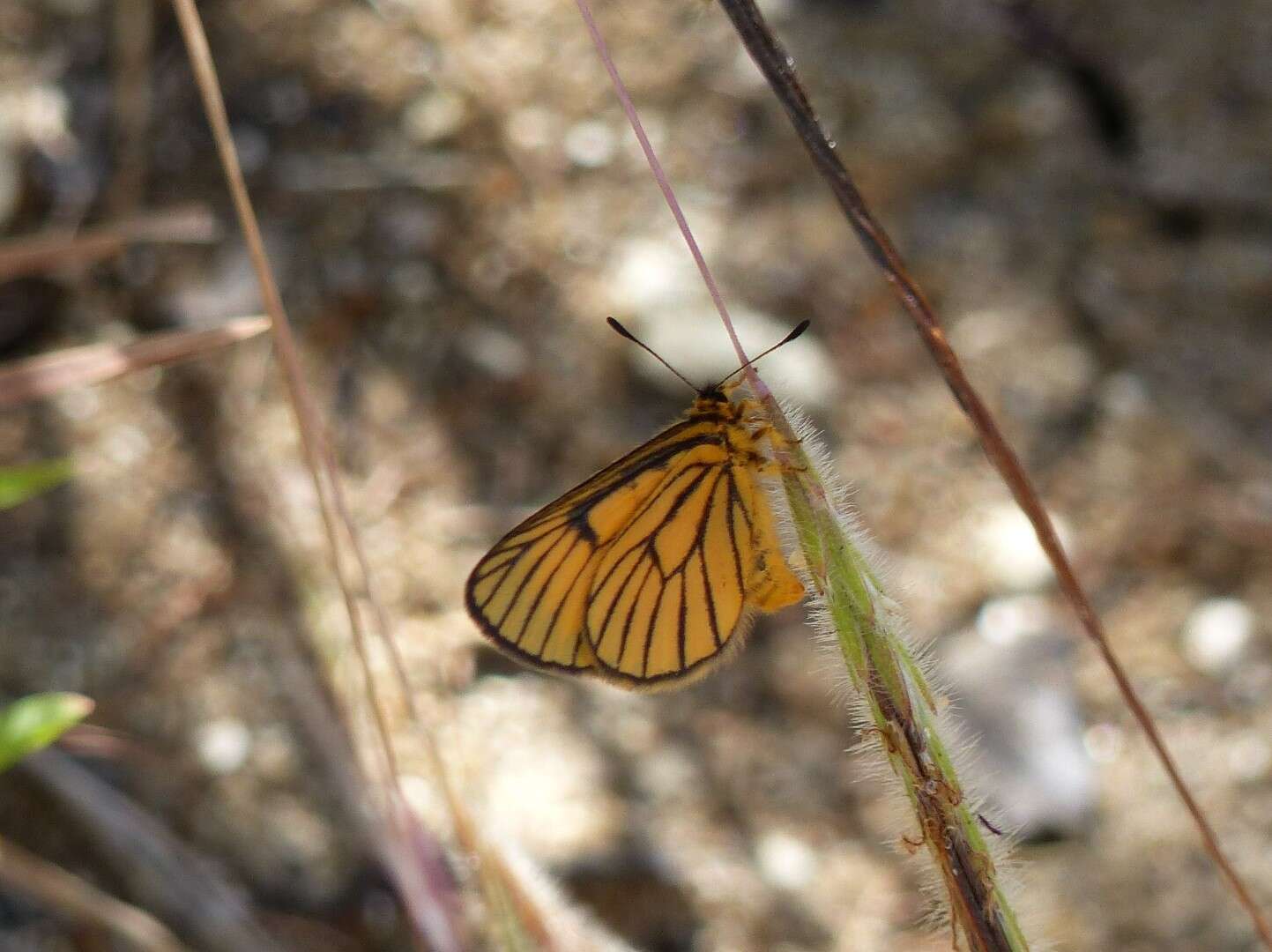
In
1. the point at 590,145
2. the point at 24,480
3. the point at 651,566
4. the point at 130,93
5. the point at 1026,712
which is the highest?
the point at 130,93

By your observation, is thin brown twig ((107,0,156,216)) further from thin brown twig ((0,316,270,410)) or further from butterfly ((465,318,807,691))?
butterfly ((465,318,807,691))

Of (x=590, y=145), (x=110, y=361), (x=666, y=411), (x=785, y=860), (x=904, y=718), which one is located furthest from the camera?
(x=590, y=145)

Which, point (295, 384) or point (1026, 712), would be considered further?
point (1026, 712)

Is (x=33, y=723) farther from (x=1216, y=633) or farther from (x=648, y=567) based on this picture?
(x=1216, y=633)

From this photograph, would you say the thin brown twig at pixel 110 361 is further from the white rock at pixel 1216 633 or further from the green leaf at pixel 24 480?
the white rock at pixel 1216 633

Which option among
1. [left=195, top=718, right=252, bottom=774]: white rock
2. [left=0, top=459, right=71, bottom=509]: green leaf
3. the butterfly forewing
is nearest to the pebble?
the butterfly forewing

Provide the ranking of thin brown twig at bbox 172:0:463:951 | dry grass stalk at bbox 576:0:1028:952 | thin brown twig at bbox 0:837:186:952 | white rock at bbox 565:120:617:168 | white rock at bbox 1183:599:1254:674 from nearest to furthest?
dry grass stalk at bbox 576:0:1028:952
thin brown twig at bbox 172:0:463:951
thin brown twig at bbox 0:837:186:952
white rock at bbox 1183:599:1254:674
white rock at bbox 565:120:617:168

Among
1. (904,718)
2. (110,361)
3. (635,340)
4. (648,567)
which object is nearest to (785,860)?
(648,567)
